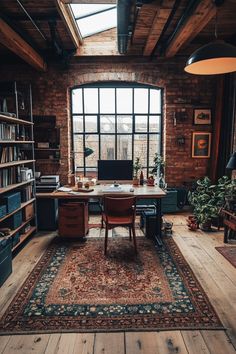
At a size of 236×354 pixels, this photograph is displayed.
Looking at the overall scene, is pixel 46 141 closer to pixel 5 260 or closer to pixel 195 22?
pixel 5 260

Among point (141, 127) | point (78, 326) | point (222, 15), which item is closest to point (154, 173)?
point (141, 127)

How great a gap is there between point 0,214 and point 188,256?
2432 mm

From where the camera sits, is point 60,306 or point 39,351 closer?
point 39,351

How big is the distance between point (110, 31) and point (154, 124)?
2.03 meters

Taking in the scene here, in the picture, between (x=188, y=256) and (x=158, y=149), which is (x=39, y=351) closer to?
(x=188, y=256)

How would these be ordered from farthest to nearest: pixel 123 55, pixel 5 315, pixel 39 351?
pixel 123 55, pixel 5 315, pixel 39 351

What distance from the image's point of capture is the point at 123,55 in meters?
5.10

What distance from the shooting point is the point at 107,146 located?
222 inches

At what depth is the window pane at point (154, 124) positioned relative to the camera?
5595 millimetres

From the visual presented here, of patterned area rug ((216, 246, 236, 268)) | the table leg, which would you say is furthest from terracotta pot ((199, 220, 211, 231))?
the table leg

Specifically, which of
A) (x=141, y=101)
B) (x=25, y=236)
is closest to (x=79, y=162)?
(x=141, y=101)

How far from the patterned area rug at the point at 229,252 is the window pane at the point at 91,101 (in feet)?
11.9

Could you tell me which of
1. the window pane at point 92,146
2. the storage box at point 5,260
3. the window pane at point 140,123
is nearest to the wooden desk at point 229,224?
the window pane at point 140,123

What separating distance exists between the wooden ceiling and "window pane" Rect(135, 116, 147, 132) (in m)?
1.24
